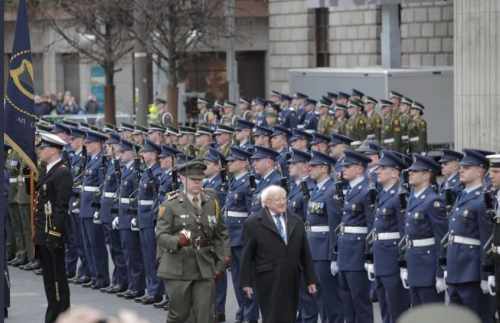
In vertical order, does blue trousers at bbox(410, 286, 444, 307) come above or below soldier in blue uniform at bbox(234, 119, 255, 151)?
below

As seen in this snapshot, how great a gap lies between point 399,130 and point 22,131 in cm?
1289

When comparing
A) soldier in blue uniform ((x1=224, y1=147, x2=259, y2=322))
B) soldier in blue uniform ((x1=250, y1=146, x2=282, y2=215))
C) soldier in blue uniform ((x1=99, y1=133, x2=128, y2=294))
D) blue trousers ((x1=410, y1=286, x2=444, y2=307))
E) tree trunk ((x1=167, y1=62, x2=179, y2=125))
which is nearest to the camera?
blue trousers ((x1=410, y1=286, x2=444, y2=307))

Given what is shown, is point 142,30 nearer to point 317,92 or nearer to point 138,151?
point 317,92

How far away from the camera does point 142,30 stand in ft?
103

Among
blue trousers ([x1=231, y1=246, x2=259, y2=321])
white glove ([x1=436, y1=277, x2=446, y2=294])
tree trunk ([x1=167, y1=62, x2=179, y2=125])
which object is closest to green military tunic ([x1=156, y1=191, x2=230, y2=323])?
white glove ([x1=436, y1=277, x2=446, y2=294])

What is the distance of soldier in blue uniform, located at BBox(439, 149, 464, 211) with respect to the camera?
1434 centimetres

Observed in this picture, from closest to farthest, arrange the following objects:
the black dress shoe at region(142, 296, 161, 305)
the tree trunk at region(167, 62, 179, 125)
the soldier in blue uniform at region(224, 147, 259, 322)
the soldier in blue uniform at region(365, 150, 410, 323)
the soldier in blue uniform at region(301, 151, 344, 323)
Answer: the soldier in blue uniform at region(365, 150, 410, 323), the soldier in blue uniform at region(301, 151, 344, 323), the soldier in blue uniform at region(224, 147, 259, 322), the black dress shoe at region(142, 296, 161, 305), the tree trunk at region(167, 62, 179, 125)

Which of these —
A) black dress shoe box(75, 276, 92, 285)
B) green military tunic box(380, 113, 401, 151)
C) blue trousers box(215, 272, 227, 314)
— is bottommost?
black dress shoe box(75, 276, 92, 285)

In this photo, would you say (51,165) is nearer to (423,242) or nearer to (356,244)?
(356,244)

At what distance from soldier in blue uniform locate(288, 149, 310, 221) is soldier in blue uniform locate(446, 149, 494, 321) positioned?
7.60 ft

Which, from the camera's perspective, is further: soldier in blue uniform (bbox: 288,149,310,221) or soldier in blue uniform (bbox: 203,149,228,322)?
soldier in blue uniform (bbox: 203,149,228,322)

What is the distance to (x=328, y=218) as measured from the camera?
46.2 ft

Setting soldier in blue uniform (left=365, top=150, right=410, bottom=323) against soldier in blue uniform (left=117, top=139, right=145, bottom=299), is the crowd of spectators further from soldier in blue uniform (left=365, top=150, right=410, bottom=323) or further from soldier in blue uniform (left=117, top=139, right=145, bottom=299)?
soldier in blue uniform (left=365, top=150, right=410, bottom=323)

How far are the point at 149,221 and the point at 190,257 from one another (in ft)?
13.7
